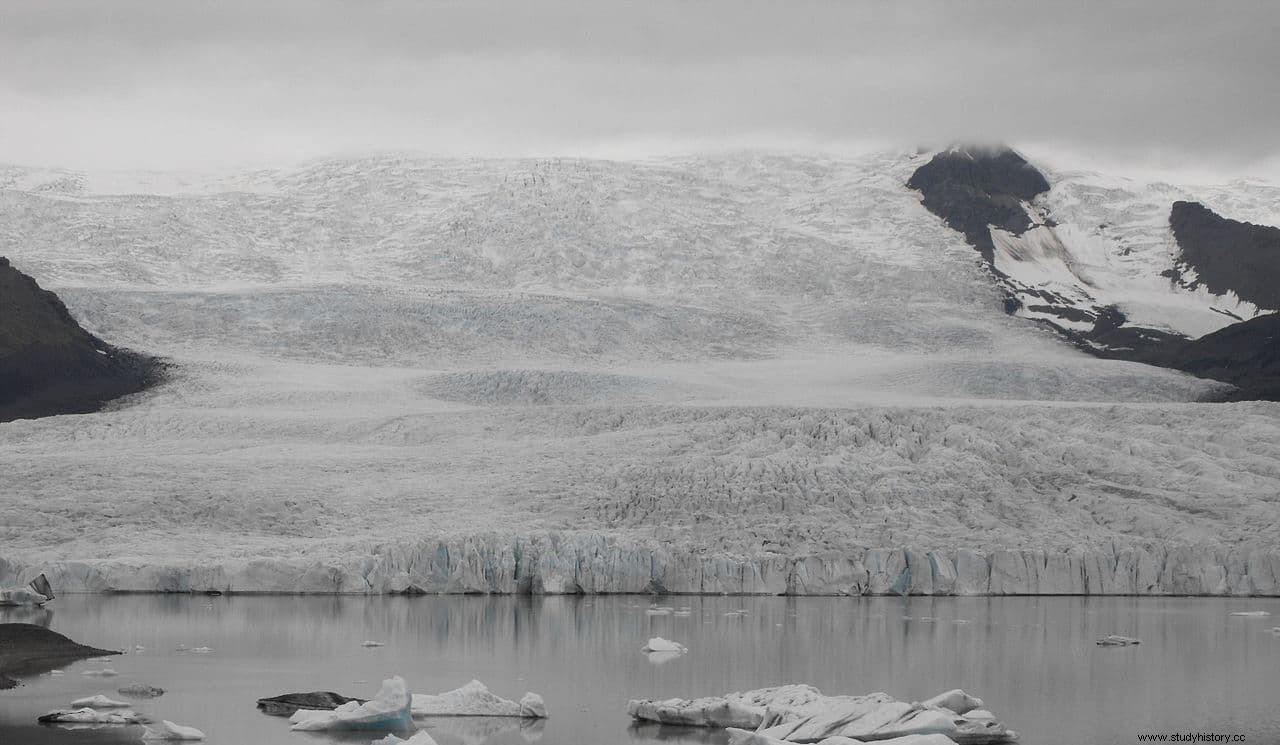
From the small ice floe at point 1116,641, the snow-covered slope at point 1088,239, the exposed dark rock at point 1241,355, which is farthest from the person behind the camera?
the snow-covered slope at point 1088,239

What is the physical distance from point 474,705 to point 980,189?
74795 millimetres

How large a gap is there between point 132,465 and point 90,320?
27458 mm

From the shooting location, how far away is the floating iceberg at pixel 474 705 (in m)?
15.4

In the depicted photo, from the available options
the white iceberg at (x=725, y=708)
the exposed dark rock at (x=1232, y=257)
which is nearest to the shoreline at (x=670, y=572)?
the white iceberg at (x=725, y=708)

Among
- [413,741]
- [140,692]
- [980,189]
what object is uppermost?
[980,189]

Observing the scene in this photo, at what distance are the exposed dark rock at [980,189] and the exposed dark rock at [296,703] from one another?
67094 millimetres

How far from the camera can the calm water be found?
15.2 metres

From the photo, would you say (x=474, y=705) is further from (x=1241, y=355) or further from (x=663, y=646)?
(x=1241, y=355)

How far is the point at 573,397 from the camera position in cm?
5153

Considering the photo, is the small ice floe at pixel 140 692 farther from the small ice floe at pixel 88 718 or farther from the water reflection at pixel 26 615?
the water reflection at pixel 26 615

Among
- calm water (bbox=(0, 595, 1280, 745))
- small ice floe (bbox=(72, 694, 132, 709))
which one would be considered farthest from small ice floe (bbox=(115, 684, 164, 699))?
small ice floe (bbox=(72, 694, 132, 709))

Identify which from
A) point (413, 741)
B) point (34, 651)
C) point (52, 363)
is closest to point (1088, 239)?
point (52, 363)

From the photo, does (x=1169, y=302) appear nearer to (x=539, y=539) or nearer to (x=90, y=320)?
(x=90, y=320)

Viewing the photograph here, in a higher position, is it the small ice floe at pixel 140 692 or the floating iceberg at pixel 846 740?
the floating iceberg at pixel 846 740
